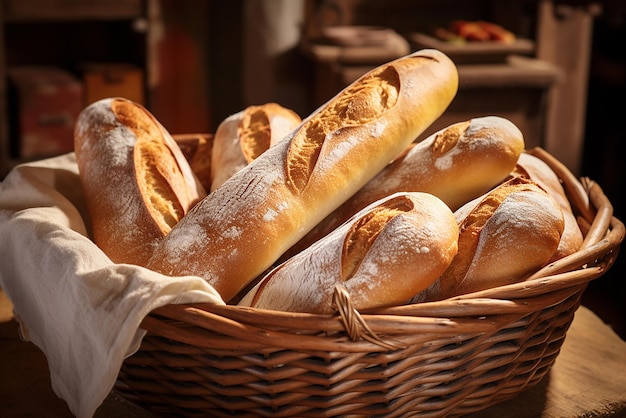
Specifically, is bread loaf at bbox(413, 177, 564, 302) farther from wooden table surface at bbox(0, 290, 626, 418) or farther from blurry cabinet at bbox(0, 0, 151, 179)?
blurry cabinet at bbox(0, 0, 151, 179)

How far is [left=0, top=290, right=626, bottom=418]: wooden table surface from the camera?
38.1 inches

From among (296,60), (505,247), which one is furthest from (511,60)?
(505,247)

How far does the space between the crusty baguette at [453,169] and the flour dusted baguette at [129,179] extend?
0.20 meters

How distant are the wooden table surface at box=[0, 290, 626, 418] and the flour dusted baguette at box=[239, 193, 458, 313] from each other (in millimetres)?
223

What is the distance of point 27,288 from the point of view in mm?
975

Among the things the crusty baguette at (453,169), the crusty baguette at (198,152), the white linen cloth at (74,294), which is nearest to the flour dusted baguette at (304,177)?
the crusty baguette at (453,169)

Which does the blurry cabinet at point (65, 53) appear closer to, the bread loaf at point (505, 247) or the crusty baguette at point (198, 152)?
the crusty baguette at point (198, 152)

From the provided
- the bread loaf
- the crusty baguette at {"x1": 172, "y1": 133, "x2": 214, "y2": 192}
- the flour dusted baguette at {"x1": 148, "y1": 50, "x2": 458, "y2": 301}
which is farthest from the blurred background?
the bread loaf

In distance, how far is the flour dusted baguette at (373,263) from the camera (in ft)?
2.81

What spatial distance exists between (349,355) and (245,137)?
0.61m

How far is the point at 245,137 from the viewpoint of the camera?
1.34 meters

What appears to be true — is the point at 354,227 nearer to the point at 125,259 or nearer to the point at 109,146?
the point at 125,259

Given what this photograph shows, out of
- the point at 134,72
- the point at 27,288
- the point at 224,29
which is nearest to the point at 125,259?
the point at 27,288

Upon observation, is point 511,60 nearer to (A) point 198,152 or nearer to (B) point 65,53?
(B) point 65,53
